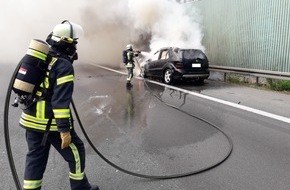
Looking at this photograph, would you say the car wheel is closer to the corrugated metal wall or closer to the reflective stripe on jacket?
the corrugated metal wall

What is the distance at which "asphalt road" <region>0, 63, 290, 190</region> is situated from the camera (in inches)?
146

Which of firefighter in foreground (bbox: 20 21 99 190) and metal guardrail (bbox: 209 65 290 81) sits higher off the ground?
firefighter in foreground (bbox: 20 21 99 190)

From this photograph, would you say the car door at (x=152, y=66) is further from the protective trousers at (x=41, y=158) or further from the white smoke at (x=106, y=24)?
the protective trousers at (x=41, y=158)

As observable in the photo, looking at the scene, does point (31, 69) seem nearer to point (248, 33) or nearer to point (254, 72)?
point (254, 72)

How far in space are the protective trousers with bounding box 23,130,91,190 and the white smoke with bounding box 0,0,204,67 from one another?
12.0 metres

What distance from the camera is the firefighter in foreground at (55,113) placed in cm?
288

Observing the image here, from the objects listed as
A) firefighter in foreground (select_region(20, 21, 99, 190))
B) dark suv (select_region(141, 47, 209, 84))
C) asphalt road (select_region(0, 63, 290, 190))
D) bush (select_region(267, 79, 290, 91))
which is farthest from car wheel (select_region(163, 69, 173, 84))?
firefighter in foreground (select_region(20, 21, 99, 190))

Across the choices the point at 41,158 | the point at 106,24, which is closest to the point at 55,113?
the point at 41,158

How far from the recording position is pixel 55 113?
9.41ft

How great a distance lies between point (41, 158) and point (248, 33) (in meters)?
11.2

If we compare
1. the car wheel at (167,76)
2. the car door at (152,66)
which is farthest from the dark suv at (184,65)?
the car door at (152,66)

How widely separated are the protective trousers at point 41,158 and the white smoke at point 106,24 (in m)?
12.0

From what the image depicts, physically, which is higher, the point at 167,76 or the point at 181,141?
the point at 167,76

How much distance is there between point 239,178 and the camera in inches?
146
